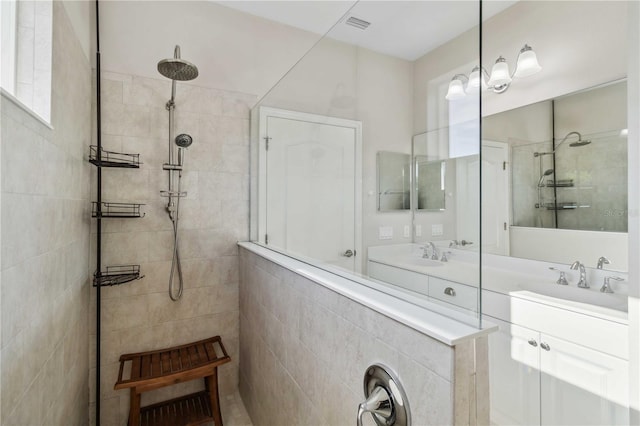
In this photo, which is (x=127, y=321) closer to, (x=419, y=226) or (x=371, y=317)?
(x=371, y=317)

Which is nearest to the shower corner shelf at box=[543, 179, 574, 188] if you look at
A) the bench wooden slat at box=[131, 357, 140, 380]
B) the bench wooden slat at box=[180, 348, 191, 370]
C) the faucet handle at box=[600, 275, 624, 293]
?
the faucet handle at box=[600, 275, 624, 293]

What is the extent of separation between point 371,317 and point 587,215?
168 cm

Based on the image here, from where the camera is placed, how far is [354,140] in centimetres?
171

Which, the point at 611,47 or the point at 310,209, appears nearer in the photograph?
the point at 611,47

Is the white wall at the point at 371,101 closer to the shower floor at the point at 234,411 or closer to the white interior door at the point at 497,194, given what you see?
the white interior door at the point at 497,194

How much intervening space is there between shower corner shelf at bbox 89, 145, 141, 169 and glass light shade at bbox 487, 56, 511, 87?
2478mm

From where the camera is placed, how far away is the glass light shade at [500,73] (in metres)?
2.09

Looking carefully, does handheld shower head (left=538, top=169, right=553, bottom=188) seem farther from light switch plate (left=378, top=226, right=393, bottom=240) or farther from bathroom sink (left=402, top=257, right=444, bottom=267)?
bathroom sink (left=402, top=257, right=444, bottom=267)

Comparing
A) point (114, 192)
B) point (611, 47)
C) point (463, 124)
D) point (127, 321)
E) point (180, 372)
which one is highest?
point (611, 47)

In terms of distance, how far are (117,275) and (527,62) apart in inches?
119

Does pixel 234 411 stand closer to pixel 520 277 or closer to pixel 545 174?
pixel 520 277

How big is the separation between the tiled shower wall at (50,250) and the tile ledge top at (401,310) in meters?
0.95

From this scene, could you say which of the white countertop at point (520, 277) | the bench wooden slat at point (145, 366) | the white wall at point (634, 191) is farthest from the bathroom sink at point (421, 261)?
the bench wooden slat at point (145, 366)

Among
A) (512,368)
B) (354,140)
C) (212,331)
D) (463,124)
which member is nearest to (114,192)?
(212,331)
